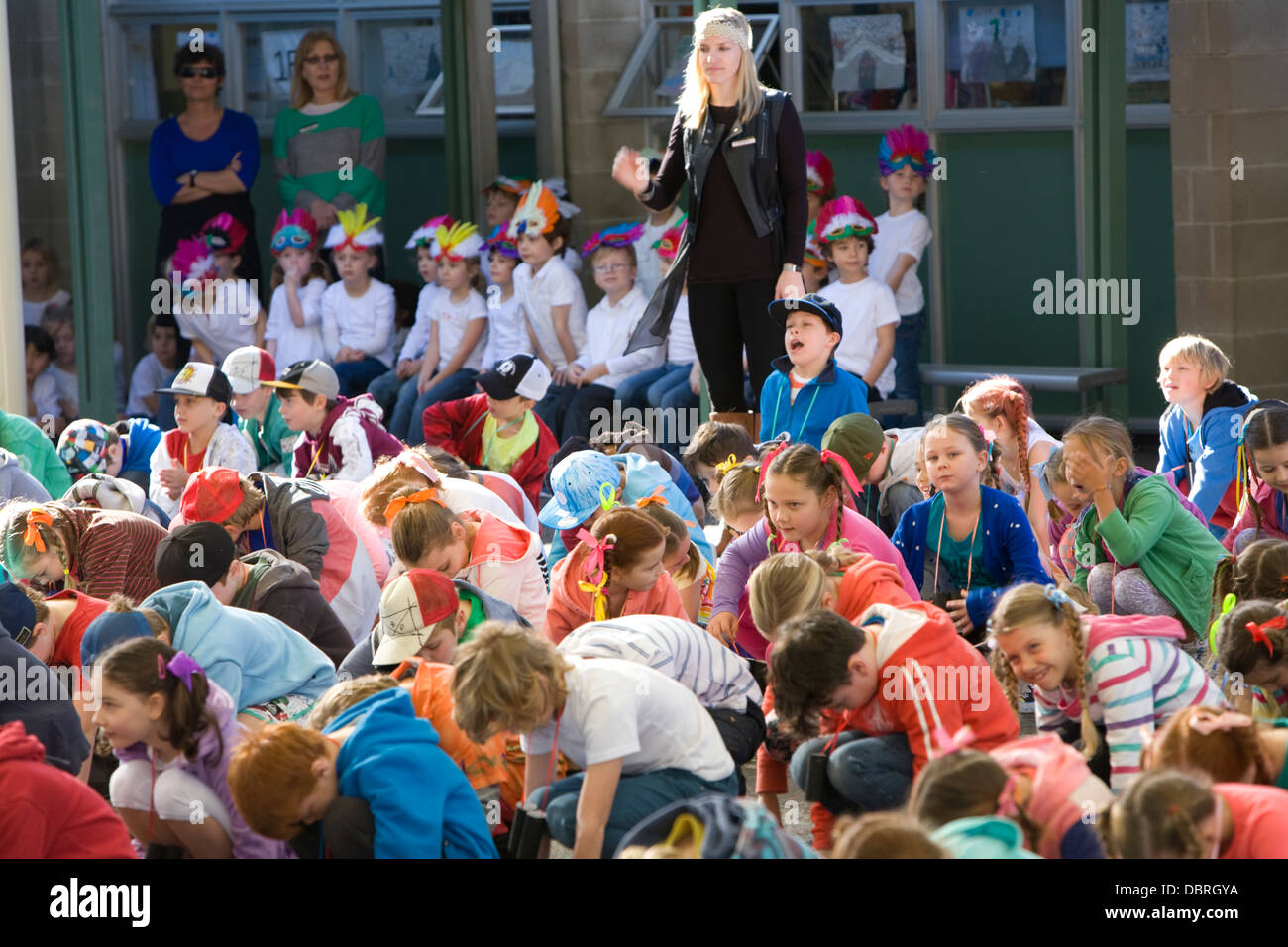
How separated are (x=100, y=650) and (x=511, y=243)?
5.13 m

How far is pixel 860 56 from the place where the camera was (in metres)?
8.81

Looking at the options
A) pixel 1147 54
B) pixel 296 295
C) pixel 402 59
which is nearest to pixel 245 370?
pixel 296 295

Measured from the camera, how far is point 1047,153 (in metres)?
8.35

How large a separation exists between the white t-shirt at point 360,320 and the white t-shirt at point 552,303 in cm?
80

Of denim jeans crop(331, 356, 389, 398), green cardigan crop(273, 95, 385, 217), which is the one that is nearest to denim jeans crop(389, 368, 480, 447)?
denim jeans crop(331, 356, 389, 398)

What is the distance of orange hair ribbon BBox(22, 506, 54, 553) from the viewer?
4434 millimetres

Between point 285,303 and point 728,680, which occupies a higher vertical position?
point 285,303

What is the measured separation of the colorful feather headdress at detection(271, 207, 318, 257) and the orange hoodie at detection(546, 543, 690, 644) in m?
5.20

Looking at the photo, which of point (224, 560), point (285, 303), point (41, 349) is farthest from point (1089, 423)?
point (41, 349)

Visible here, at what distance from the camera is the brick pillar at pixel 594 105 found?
31.2ft

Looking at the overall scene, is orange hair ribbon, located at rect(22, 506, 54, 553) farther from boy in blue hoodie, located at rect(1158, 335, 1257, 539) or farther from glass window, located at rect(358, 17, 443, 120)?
glass window, located at rect(358, 17, 443, 120)

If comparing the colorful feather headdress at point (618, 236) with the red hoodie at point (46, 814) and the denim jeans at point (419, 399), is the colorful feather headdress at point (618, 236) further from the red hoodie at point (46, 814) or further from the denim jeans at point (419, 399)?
the red hoodie at point (46, 814)

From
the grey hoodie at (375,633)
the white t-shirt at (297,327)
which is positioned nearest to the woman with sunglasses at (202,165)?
the white t-shirt at (297,327)

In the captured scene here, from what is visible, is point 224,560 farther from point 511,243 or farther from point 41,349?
point 41,349
